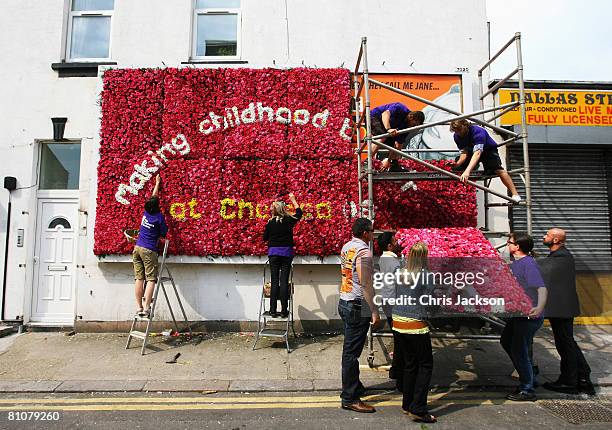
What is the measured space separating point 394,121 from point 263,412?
4305 millimetres

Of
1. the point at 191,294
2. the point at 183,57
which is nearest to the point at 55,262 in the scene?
the point at 191,294

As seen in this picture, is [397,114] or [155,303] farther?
[155,303]

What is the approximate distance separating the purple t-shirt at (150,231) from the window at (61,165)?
212cm

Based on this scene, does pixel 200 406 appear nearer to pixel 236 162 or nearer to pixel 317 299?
pixel 317 299

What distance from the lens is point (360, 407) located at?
4125 mm

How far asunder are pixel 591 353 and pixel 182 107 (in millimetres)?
7880

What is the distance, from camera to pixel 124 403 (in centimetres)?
435

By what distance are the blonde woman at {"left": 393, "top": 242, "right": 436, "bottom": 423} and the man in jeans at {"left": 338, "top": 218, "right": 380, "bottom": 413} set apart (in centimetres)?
32

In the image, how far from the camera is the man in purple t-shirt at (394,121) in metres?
5.72

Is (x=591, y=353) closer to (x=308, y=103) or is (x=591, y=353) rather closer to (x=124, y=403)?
(x=308, y=103)

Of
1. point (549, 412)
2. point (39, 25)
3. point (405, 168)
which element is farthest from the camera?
point (39, 25)

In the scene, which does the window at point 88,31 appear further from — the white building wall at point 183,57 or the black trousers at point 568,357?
the black trousers at point 568,357

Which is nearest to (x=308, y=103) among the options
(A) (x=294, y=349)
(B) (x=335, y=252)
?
(B) (x=335, y=252)

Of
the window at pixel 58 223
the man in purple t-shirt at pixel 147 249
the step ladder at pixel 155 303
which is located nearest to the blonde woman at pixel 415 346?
the step ladder at pixel 155 303
